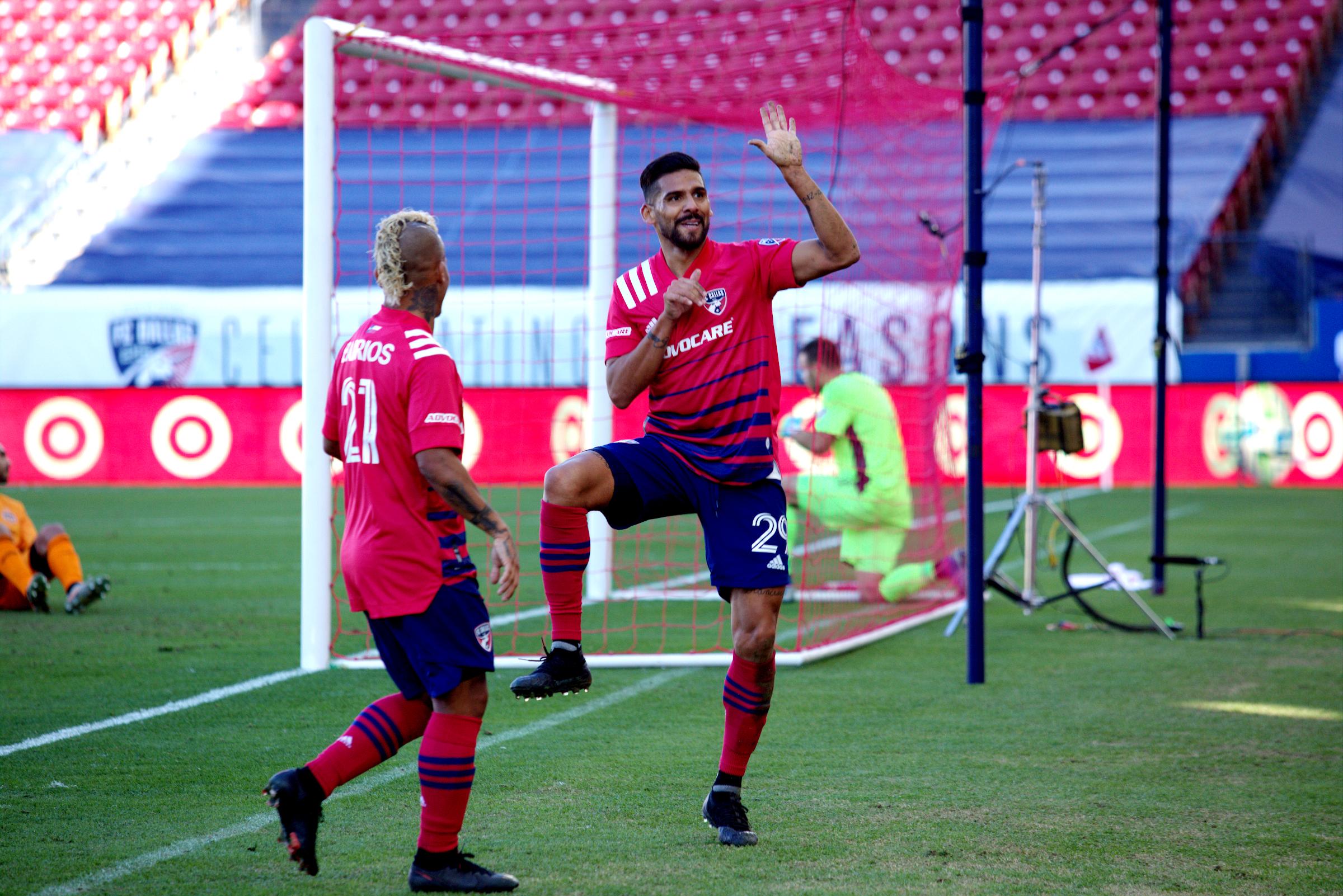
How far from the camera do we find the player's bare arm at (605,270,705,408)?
4004mm

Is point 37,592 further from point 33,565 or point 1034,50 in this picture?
point 1034,50

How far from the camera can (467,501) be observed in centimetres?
346

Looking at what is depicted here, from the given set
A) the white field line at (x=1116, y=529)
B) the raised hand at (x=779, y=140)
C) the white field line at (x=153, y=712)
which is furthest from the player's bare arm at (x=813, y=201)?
the white field line at (x=1116, y=529)

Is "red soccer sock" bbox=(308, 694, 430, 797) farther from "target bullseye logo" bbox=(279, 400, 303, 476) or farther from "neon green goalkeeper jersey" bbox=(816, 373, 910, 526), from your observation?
"target bullseye logo" bbox=(279, 400, 303, 476)

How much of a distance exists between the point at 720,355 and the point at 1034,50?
2329 cm

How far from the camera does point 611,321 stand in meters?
4.44

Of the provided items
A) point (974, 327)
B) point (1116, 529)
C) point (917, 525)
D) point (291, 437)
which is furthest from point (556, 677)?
point (291, 437)

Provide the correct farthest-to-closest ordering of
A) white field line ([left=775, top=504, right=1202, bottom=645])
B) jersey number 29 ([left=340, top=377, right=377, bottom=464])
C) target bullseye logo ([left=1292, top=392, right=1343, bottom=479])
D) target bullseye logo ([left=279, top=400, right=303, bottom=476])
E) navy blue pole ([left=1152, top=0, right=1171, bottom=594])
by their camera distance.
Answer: target bullseye logo ([left=279, top=400, right=303, bottom=476]) → target bullseye logo ([left=1292, top=392, right=1343, bottom=479]) → navy blue pole ([left=1152, top=0, right=1171, bottom=594]) → white field line ([left=775, top=504, right=1202, bottom=645]) → jersey number 29 ([left=340, top=377, right=377, bottom=464])

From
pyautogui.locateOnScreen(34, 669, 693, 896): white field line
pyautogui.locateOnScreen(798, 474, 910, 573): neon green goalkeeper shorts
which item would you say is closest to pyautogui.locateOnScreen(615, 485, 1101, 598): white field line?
pyautogui.locateOnScreen(798, 474, 910, 573): neon green goalkeeper shorts

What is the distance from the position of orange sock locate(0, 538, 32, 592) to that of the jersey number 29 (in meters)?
5.71

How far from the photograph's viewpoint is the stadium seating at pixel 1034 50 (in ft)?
80.3

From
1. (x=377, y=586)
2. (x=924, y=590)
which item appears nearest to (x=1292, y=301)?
(x=924, y=590)

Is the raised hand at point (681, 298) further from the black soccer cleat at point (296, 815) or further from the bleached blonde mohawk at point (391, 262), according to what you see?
the black soccer cleat at point (296, 815)

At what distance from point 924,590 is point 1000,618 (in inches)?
37.3
